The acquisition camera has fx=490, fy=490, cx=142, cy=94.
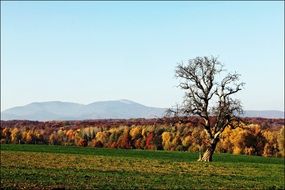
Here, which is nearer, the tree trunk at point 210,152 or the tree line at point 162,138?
the tree trunk at point 210,152

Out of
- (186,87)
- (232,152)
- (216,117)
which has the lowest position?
(232,152)

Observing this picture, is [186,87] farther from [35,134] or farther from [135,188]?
[35,134]

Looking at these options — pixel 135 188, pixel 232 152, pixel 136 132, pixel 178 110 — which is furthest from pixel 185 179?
pixel 136 132

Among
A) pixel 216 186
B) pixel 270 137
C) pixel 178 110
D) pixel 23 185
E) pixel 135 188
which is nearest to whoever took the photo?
pixel 23 185

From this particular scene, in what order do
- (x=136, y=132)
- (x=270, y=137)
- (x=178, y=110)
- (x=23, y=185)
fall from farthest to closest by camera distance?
1. (x=136, y=132)
2. (x=270, y=137)
3. (x=178, y=110)
4. (x=23, y=185)

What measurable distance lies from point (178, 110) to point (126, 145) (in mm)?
50837

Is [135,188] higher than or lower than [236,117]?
lower

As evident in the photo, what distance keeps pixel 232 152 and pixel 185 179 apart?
191 ft

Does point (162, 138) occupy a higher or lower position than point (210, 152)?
lower

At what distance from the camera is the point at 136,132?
10681cm

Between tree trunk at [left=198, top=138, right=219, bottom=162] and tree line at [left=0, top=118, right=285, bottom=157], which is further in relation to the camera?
tree line at [left=0, top=118, right=285, bottom=157]

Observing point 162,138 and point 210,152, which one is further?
point 162,138

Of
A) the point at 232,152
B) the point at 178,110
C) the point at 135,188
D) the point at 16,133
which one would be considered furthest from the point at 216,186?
the point at 16,133

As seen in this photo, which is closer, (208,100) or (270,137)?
(208,100)
